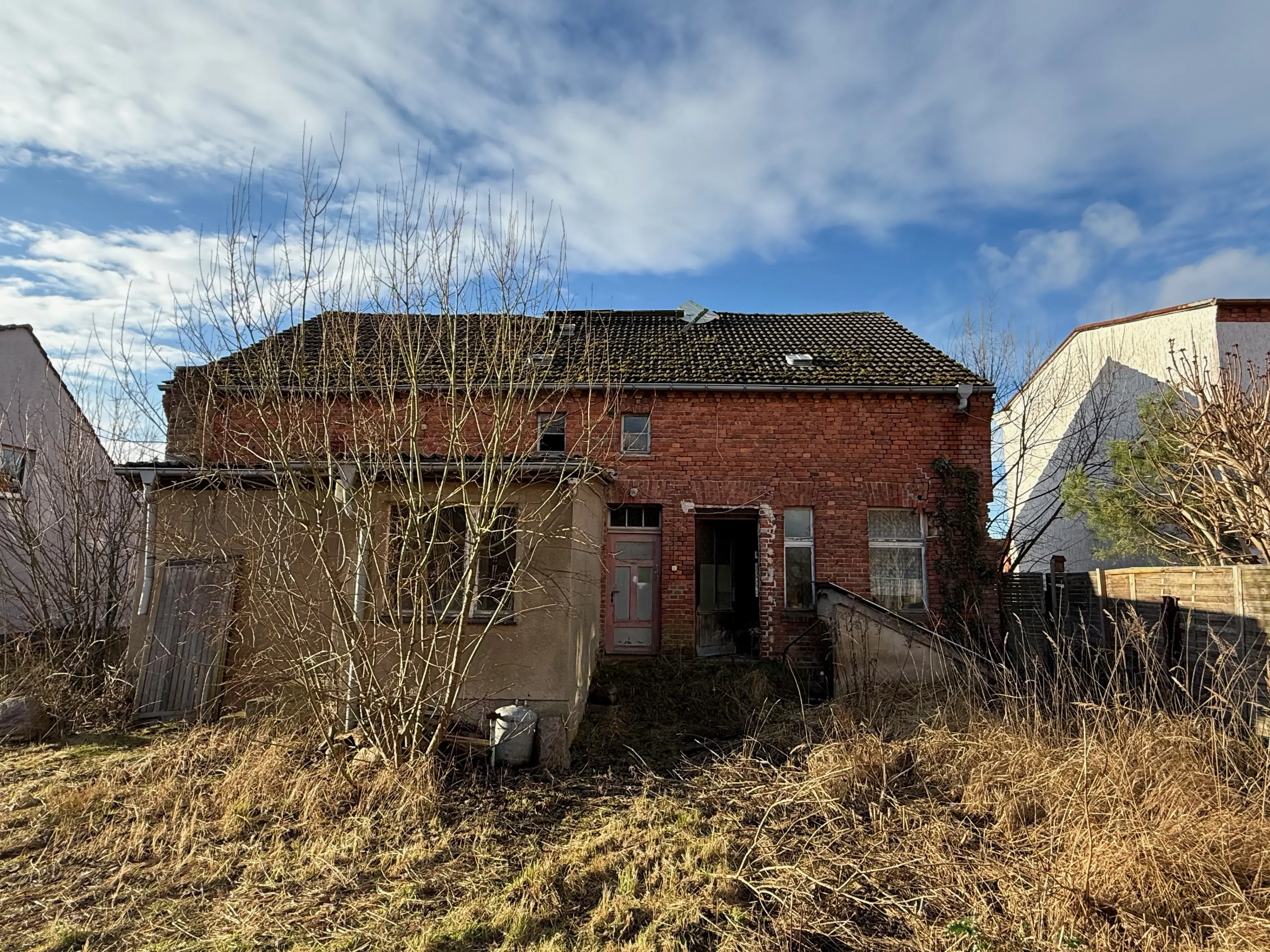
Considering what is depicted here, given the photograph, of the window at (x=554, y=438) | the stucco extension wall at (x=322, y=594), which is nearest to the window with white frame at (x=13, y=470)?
the stucco extension wall at (x=322, y=594)

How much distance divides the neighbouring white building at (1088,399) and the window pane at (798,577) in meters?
4.45

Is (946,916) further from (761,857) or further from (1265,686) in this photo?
(1265,686)

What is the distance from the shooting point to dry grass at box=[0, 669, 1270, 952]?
397cm

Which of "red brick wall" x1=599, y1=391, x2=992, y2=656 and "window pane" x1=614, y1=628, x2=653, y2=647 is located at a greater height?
"red brick wall" x1=599, y1=391, x2=992, y2=656

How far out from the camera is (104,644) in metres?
9.15

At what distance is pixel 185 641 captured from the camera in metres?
8.22

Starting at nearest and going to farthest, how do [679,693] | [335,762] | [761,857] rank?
[761,857], [335,762], [679,693]

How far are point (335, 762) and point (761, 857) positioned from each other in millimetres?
3570

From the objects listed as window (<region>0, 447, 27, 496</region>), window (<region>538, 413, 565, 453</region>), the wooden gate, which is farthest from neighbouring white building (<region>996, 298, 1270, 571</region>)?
window (<region>0, 447, 27, 496</region>)

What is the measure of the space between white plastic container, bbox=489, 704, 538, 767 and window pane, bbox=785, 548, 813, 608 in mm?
6159

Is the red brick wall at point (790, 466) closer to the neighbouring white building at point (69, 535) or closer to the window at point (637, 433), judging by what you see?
the window at point (637, 433)

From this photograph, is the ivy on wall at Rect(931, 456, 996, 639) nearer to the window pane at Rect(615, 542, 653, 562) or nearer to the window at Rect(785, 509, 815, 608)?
the window at Rect(785, 509, 815, 608)

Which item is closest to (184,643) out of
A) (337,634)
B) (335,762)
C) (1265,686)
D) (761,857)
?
(337,634)

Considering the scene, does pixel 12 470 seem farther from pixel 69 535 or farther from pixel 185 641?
pixel 185 641
